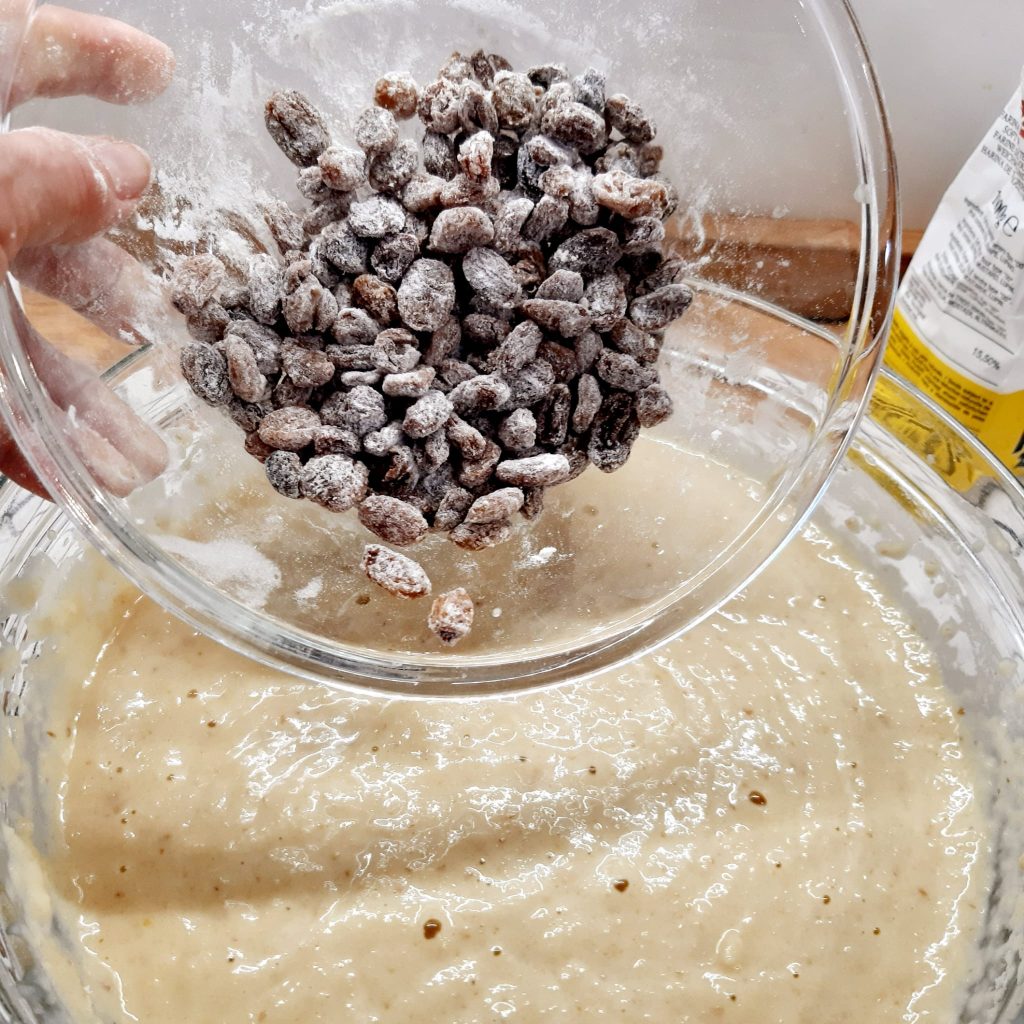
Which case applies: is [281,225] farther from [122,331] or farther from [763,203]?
[763,203]

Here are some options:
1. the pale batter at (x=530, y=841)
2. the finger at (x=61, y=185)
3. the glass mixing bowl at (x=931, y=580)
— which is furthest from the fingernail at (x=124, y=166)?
the pale batter at (x=530, y=841)

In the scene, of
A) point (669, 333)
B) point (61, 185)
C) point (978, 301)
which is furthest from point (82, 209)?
point (978, 301)

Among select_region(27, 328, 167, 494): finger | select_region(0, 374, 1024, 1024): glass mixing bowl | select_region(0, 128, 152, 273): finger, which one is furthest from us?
select_region(0, 374, 1024, 1024): glass mixing bowl

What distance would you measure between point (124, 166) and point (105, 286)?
103 millimetres

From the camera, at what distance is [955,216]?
116 cm

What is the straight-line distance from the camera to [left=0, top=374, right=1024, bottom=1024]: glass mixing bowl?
99 centimetres

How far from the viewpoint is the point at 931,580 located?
1.21m

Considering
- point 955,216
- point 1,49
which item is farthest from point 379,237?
point 955,216

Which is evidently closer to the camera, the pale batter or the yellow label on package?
the pale batter

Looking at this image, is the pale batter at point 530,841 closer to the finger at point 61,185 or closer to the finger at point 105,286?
the finger at point 105,286

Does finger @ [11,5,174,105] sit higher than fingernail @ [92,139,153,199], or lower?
higher

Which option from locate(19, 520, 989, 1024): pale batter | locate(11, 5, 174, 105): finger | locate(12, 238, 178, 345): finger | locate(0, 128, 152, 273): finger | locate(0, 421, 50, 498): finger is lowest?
locate(19, 520, 989, 1024): pale batter

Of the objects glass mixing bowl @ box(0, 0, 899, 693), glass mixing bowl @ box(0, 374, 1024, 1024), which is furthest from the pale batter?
glass mixing bowl @ box(0, 0, 899, 693)

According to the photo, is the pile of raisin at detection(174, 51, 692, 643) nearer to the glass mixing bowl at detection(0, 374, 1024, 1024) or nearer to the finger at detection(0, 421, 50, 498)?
the finger at detection(0, 421, 50, 498)
